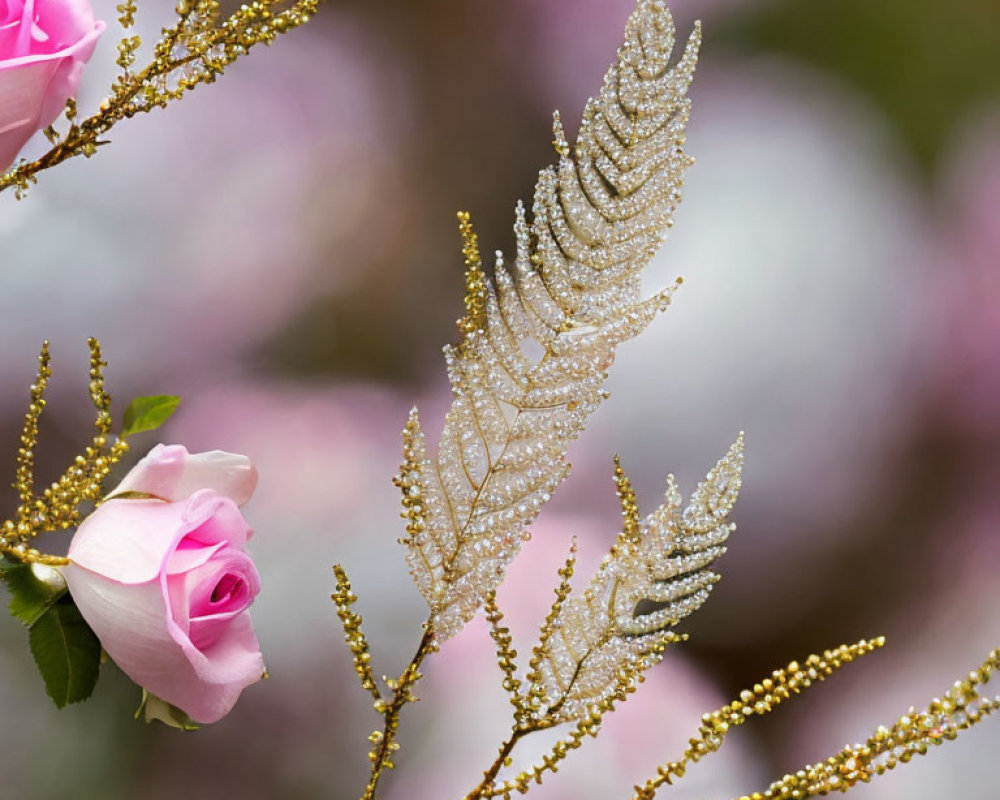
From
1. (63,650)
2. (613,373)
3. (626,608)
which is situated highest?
(613,373)

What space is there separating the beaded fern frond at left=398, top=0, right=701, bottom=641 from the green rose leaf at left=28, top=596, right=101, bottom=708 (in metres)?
0.14

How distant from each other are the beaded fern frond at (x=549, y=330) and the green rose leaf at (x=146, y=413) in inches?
4.7

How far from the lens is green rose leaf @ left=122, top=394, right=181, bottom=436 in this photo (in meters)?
0.48

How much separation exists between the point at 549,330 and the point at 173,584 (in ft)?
0.56

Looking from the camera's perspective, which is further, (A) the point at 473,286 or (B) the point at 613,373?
(B) the point at 613,373

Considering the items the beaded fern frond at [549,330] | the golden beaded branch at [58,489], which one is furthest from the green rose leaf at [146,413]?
the beaded fern frond at [549,330]

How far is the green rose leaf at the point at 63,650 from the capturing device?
450 millimetres

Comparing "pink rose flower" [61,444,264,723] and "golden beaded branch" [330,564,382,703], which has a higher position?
"golden beaded branch" [330,564,382,703]

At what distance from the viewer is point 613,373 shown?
56 centimetres

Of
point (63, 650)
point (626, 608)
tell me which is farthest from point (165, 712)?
point (626, 608)

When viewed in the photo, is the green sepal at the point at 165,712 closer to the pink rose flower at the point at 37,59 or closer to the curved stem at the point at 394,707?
the curved stem at the point at 394,707

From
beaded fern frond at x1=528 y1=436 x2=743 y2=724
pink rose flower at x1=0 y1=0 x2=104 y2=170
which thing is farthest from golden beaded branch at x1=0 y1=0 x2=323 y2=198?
beaded fern frond at x1=528 y1=436 x2=743 y2=724

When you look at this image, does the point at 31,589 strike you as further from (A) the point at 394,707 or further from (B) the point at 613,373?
(B) the point at 613,373

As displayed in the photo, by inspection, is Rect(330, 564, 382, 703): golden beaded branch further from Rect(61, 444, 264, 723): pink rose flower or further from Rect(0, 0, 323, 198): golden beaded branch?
Rect(0, 0, 323, 198): golden beaded branch
